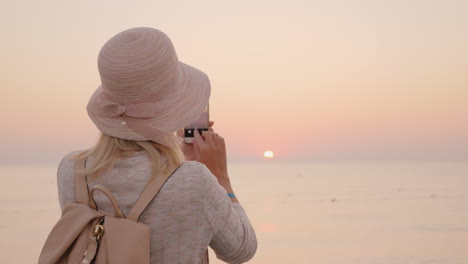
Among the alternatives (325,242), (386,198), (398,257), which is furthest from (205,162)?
(386,198)

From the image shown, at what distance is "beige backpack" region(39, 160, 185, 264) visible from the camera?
1897mm

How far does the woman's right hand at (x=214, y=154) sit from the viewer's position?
7.16ft

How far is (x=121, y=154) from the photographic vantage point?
2055 millimetres

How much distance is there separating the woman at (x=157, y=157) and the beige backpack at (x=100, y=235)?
32mm

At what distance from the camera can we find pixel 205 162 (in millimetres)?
2197

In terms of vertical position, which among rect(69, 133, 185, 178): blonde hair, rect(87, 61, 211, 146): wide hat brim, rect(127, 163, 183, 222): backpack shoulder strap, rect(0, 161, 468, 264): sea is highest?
rect(87, 61, 211, 146): wide hat brim

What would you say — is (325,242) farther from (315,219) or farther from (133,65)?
A: (133,65)

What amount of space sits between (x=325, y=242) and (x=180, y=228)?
12.0 meters

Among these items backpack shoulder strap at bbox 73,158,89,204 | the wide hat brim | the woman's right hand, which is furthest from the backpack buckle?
the woman's right hand

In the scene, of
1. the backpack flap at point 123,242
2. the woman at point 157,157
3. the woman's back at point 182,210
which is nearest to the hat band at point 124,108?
the woman at point 157,157

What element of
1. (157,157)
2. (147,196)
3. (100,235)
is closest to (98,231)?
(100,235)

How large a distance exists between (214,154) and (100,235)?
18.7 inches

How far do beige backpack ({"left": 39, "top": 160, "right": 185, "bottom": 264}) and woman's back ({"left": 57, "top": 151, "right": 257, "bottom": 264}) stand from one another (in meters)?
0.03

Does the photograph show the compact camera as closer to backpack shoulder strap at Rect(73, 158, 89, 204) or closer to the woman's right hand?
the woman's right hand
